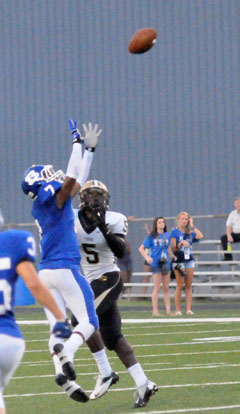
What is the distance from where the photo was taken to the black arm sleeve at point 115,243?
8.62 m

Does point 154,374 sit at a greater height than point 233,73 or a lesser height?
lesser

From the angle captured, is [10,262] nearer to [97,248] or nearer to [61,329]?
[61,329]

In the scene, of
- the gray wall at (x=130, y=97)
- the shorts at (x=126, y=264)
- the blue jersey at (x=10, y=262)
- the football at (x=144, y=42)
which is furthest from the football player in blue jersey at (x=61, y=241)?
the gray wall at (x=130, y=97)

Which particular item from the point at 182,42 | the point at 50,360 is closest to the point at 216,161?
the point at 182,42

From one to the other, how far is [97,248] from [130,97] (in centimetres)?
1913

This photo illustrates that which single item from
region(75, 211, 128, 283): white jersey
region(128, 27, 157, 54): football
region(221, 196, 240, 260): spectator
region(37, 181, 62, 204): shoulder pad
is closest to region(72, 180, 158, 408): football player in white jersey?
region(75, 211, 128, 283): white jersey

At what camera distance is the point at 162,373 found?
10.5 metres

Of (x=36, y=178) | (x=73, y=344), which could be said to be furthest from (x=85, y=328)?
(x=36, y=178)

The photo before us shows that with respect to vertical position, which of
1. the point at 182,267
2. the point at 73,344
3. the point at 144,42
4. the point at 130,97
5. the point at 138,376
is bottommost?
the point at 182,267

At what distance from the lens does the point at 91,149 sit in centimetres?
859

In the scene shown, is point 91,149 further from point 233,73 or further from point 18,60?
point 18,60

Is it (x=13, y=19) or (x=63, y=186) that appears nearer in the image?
(x=63, y=186)

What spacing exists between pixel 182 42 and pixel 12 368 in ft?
72.8

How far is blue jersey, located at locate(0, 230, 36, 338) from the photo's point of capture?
5574 mm
